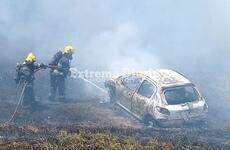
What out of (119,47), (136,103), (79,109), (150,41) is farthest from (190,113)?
(150,41)

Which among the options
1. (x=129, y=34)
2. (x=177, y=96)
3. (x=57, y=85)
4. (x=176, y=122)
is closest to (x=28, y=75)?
(x=57, y=85)

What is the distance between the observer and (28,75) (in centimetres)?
1420

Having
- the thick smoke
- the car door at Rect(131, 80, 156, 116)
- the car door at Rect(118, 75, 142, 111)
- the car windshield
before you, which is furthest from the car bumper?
the thick smoke

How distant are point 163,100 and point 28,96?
4.36m

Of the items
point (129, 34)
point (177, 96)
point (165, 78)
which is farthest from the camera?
point (129, 34)

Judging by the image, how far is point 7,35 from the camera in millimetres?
24984

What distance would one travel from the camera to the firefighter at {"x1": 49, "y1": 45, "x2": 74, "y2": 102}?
50.6 feet

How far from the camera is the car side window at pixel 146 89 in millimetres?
13875

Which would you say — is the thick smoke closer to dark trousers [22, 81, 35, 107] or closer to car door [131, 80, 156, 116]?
car door [131, 80, 156, 116]

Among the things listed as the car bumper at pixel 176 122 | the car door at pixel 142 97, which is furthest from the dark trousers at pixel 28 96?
the car bumper at pixel 176 122

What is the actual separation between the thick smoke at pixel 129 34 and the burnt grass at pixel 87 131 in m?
3.96

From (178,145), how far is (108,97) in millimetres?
5578

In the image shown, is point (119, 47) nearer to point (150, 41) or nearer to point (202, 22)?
point (150, 41)

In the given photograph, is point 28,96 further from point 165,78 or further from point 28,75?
point 165,78
